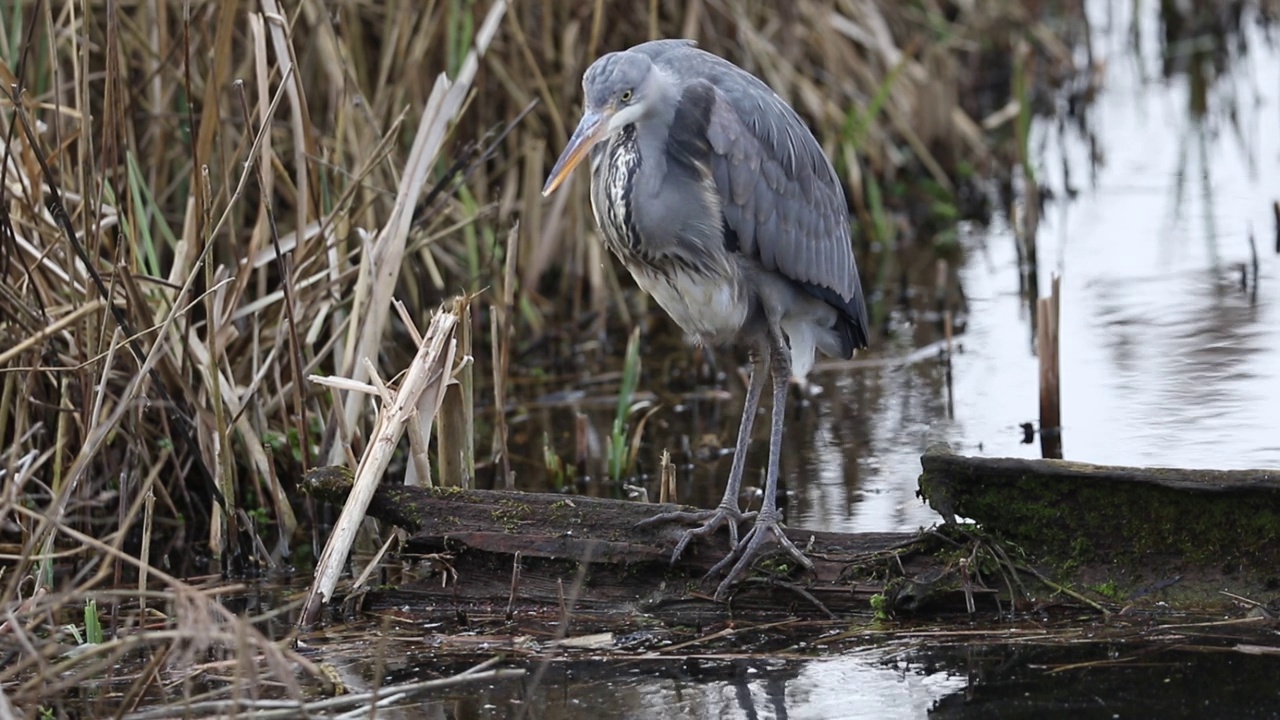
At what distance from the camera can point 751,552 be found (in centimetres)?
432

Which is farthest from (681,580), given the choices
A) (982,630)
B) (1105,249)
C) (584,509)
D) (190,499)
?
(1105,249)

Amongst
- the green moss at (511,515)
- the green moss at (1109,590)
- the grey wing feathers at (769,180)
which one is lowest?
the green moss at (1109,590)

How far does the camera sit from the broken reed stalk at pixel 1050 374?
5.52 meters

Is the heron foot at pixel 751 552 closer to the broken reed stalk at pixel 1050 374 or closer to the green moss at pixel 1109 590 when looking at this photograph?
the green moss at pixel 1109 590

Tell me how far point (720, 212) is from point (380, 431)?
1.14m

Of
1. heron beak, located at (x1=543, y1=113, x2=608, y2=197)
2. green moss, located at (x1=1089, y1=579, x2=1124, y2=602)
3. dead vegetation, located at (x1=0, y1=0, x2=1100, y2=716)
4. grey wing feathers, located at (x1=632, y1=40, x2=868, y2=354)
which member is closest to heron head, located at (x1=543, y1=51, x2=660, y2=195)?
heron beak, located at (x1=543, y1=113, x2=608, y2=197)

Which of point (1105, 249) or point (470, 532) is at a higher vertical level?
point (1105, 249)

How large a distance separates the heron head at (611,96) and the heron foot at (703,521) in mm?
949

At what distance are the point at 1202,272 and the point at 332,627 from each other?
15.6 feet

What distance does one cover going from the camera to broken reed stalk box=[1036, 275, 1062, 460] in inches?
217

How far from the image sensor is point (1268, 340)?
21.2 ft

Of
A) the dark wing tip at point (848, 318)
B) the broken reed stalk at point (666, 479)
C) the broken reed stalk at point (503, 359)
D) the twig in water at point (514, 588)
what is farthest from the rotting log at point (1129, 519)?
the broken reed stalk at point (503, 359)

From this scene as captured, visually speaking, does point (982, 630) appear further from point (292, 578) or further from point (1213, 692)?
point (292, 578)

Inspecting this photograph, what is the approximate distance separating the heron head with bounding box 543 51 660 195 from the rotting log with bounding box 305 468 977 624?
3.03ft
